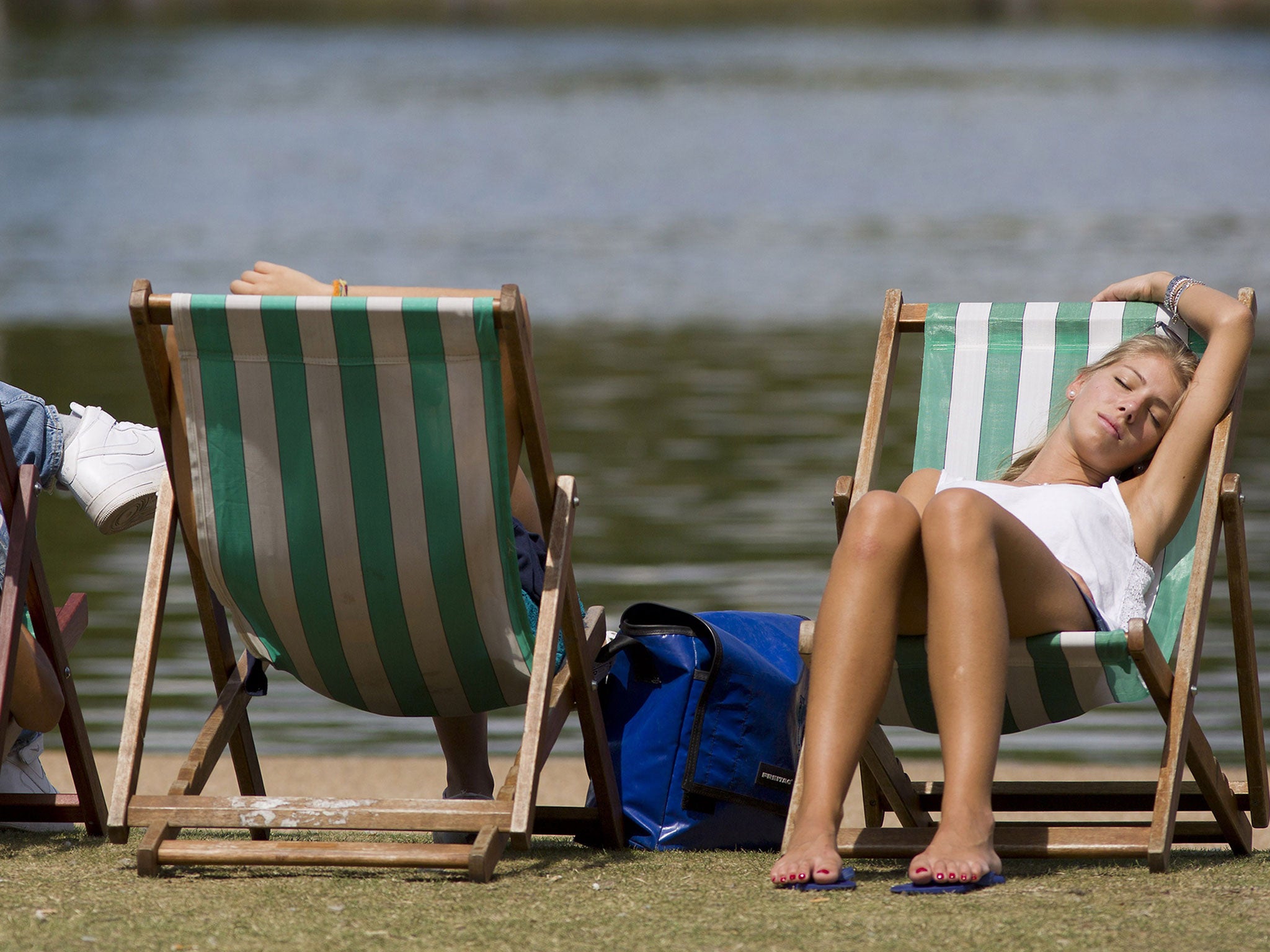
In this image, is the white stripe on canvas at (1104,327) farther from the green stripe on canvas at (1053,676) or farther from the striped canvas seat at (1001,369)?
the green stripe on canvas at (1053,676)

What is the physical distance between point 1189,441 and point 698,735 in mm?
1046

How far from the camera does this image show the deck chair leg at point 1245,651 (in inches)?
121

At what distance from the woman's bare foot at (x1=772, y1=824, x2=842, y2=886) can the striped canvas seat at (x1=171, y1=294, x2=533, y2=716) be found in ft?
1.95

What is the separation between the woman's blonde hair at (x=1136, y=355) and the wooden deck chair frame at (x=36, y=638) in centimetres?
186

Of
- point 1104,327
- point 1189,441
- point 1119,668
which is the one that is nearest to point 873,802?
point 1119,668

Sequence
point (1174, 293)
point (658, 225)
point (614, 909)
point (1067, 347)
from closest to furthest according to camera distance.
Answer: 1. point (614, 909)
2. point (1174, 293)
3. point (1067, 347)
4. point (658, 225)

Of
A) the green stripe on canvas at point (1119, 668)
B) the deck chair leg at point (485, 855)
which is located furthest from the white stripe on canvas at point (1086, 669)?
the deck chair leg at point (485, 855)

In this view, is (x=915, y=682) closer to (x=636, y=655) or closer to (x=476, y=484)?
(x=636, y=655)

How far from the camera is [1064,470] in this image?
3.30 m

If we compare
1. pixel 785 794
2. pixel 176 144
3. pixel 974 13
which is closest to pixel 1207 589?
pixel 785 794

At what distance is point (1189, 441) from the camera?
124 inches

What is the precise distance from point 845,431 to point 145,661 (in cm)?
680

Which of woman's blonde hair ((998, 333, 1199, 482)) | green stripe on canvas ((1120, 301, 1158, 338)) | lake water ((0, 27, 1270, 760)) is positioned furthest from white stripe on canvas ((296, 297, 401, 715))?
lake water ((0, 27, 1270, 760))

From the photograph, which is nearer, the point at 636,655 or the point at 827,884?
the point at 827,884
